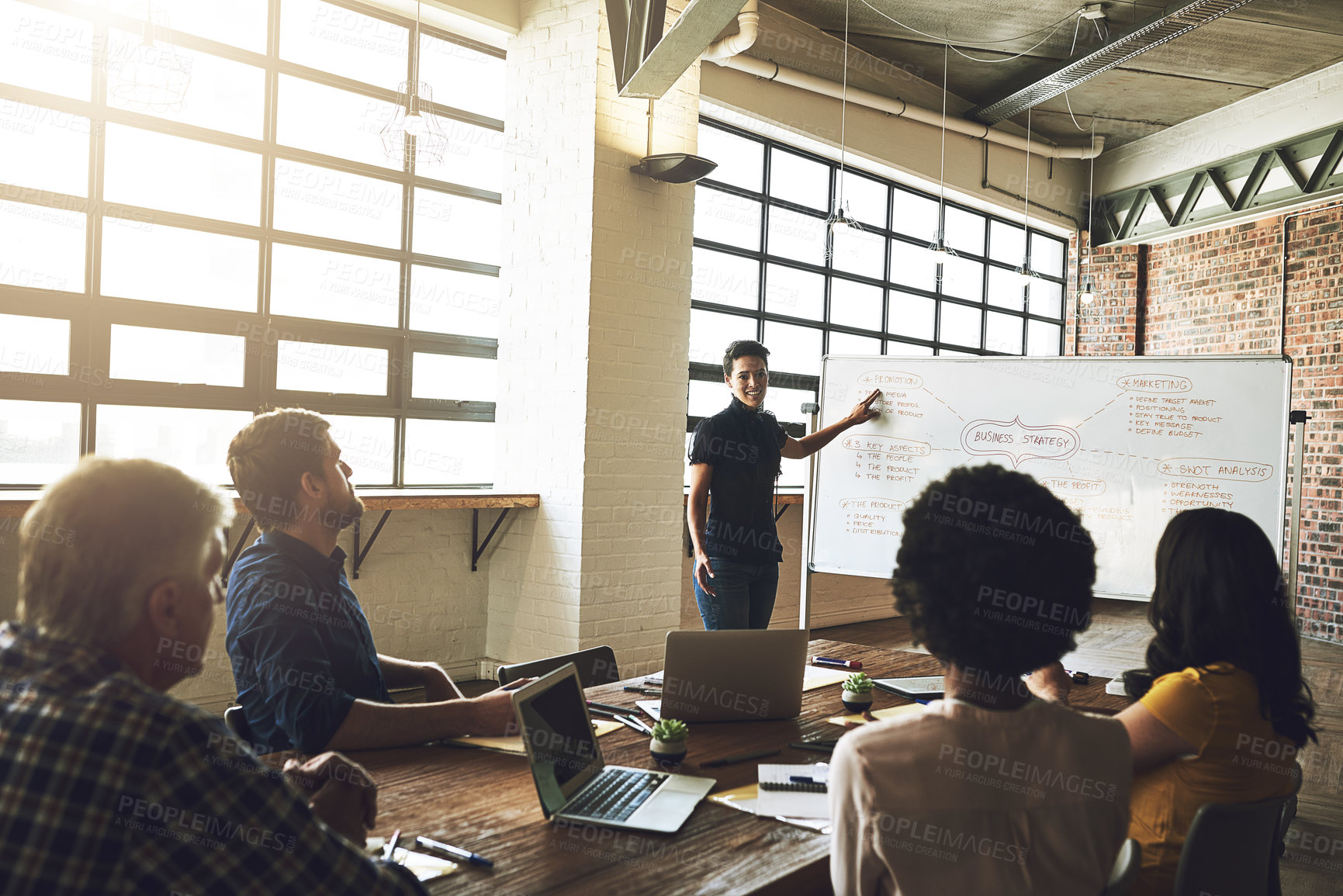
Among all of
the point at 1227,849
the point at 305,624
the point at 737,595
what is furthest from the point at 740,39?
the point at 1227,849

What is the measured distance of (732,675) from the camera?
1.87m

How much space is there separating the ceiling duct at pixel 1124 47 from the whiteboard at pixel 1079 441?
258cm

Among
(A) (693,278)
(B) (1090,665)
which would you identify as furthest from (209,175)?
(B) (1090,665)

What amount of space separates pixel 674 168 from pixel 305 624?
3340mm

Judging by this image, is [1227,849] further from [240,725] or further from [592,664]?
[240,725]

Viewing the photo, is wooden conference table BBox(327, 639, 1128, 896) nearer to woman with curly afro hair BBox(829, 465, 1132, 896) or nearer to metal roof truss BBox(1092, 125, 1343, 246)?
woman with curly afro hair BBox(829, 465, 1132, 896)

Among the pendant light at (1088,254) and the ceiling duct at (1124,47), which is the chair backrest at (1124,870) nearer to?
the ceiling duct at (1124,47)

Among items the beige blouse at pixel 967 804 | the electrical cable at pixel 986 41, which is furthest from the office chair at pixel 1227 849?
the electrical cable at pixel 986 41

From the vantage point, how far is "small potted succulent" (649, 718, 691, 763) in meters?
1.63

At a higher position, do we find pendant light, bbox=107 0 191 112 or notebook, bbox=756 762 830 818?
pendant light, bbox=107 0 191 112

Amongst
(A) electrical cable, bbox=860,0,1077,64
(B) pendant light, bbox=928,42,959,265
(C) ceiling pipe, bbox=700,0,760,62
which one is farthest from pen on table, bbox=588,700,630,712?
(B) pendant light, bbox=928,42,959,265

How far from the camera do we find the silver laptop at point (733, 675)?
1.82 metres

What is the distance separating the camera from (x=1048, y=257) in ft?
28.3

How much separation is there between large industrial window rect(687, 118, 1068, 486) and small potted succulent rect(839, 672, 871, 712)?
3.68 metres
